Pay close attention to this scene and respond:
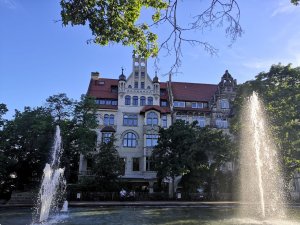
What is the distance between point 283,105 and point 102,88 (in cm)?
2822

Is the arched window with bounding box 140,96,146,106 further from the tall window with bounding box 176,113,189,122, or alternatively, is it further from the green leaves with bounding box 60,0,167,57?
the green leaves with bounding box 60,0,167,57

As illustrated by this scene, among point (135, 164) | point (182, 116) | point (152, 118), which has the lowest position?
point (135, 164)

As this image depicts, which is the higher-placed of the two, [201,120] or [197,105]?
[197,105]

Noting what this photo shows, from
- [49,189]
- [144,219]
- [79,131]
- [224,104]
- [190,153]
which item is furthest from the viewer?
[224,104]

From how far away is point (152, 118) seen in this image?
48.4 meters

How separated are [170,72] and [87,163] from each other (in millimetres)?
40447

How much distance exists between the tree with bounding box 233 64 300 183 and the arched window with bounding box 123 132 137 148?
16250 millimetres

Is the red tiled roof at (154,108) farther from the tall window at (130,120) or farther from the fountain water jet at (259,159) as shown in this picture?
the fountain water jet at (259,159)

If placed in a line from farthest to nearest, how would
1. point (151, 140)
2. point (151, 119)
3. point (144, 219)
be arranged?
point (151, 119) → point (151, 140) → point (144, 219)

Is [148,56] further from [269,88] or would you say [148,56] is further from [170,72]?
[269,88]

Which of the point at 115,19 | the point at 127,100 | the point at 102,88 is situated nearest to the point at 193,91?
the point at 127,100

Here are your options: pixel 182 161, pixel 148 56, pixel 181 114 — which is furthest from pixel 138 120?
pixel 148 56

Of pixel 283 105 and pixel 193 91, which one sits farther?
pixel 193 91

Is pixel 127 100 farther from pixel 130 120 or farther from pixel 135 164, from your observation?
pixel 135 164
